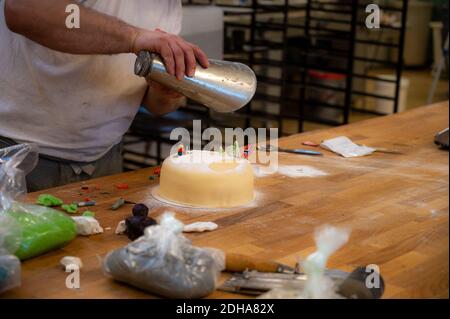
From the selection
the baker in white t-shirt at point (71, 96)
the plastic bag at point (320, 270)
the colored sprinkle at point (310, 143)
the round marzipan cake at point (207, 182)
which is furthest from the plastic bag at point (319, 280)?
the colored sprinkle at point (310, 143)

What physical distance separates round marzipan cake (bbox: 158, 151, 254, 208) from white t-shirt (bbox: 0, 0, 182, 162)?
415 mm

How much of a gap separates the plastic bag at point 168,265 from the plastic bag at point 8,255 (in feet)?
0.52

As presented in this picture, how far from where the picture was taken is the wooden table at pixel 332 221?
1243mm

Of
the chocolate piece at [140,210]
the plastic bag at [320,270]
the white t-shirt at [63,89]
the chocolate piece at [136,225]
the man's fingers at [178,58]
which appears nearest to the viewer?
the plastic bag at [320,270]

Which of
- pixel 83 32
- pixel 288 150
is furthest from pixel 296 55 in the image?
pixel 83 32

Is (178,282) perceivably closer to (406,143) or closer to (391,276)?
(391,276)

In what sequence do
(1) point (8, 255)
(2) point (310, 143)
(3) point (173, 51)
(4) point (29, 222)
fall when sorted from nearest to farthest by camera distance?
(1) point (8, 255) → (4) point (29, 222) → (3) point (173, 51) → (2) point (310, 143)

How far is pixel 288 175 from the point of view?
195 cm

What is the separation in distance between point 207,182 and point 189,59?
0.92 feet

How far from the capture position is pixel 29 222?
4.30 ft

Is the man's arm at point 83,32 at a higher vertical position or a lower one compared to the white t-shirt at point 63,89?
higher

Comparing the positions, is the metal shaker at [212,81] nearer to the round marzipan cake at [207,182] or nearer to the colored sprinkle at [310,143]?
the round marzipan cake at [207,182]

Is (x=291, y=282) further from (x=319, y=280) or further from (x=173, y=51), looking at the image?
(x=173, y=51)

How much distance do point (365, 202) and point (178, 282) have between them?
732 millimetres
